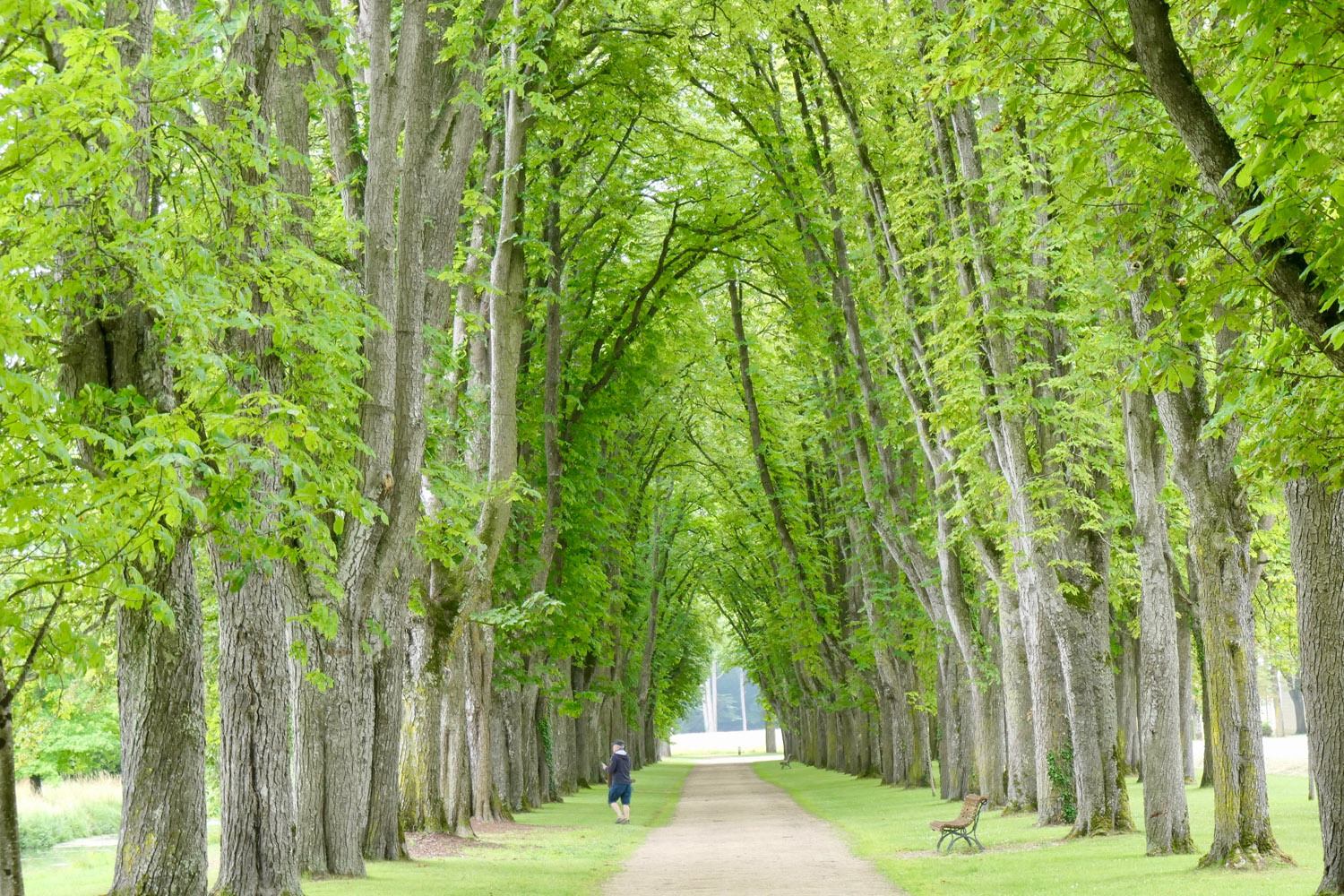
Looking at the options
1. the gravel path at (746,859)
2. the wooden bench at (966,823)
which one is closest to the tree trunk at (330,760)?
A: the gravel path at (746,859)

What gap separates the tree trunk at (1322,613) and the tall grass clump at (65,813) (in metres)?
22.2

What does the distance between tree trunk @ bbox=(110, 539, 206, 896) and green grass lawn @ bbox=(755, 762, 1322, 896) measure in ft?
24.4

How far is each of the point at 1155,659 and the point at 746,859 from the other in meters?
6.10

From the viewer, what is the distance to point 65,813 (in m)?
28.5

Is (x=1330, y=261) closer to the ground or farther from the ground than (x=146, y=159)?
closer to the ground

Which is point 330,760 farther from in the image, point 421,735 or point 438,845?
point 421,735

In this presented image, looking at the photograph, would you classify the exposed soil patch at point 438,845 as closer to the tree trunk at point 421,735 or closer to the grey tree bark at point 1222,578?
the tree trunk at point 421,735

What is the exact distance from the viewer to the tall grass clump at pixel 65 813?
25547 millimetres

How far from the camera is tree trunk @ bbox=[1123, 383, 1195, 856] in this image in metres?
13.7


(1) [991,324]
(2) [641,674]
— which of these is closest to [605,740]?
(2) [641,674]

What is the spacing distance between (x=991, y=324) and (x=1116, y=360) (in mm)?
1886

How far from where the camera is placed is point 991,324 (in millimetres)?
16328

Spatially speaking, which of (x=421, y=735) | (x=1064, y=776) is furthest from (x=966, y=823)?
(x=421, y=735)

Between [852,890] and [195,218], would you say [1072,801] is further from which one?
[195,218]
